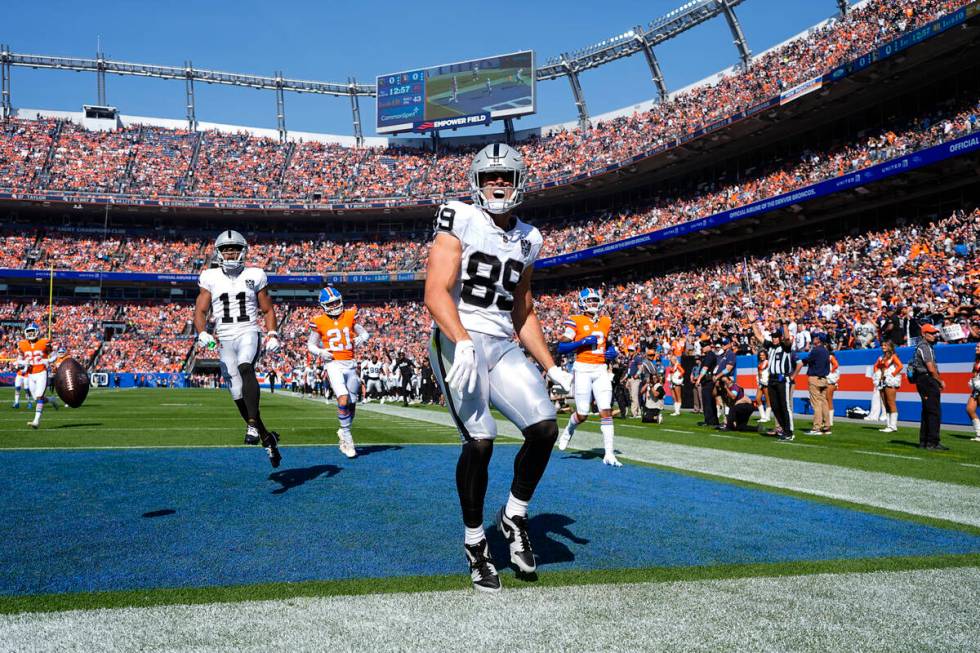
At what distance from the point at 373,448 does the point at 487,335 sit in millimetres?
6972

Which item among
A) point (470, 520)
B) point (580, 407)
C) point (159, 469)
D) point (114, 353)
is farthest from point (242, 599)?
point (114, 353)

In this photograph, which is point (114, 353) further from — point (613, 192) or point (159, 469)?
point (159, 469)

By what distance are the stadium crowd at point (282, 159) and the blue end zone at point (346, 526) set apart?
37.1 meters

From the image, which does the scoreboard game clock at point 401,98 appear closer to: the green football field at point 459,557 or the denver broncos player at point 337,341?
the denver broncos player at point 337,341

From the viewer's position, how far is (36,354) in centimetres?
1598

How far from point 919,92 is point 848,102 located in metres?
2.93

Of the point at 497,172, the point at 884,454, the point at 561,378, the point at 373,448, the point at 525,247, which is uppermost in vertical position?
the point at 497,172

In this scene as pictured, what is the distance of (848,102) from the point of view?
3300 cm

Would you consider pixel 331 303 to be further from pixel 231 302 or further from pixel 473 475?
pixel 473 475

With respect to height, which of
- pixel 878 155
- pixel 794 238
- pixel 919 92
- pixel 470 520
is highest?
pixel 919 92

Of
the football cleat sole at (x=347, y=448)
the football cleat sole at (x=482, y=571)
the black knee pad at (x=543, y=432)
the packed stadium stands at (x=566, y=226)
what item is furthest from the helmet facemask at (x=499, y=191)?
the packed stadium stands at (x=566, y=226)

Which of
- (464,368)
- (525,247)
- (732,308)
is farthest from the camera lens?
(732,308)

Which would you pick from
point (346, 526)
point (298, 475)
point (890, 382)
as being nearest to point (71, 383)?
point (298, 475)

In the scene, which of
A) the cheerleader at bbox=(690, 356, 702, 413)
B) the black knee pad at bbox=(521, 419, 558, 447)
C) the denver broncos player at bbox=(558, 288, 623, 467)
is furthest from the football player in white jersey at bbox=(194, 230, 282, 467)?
the cheerleader at bbox=(690, 356, 702, 413)
